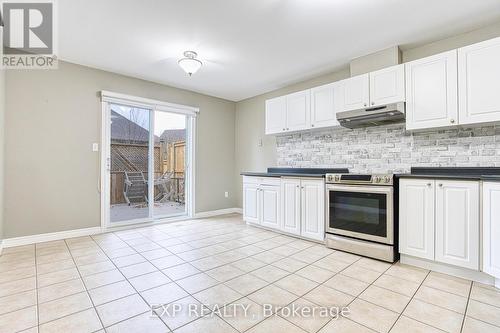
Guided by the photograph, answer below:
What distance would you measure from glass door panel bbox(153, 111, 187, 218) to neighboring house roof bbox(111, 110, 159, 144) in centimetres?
27

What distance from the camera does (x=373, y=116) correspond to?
2.92 meters

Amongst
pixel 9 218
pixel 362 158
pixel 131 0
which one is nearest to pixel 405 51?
pixel 362 158

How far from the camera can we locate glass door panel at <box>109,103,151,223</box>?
3.99 m

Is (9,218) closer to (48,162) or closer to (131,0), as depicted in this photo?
(48,162)

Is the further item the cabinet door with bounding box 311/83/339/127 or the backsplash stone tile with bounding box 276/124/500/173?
the cabinet door with bounding box 311/83/339/127

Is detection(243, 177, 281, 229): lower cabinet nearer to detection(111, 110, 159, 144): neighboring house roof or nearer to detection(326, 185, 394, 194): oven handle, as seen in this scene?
detection(326, 185, 394, 194): oven handle

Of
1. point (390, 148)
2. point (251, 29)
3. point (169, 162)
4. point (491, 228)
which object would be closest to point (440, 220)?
point (491, 228)

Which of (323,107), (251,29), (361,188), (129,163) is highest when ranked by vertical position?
(251,29)

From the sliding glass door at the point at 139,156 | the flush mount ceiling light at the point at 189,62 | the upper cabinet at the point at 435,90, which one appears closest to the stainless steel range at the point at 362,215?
the upper cabinet at the point at 435,90

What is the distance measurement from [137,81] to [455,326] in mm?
4823

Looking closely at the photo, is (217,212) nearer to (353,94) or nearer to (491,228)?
(353,94)

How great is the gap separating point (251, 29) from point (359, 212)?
2.40 metres

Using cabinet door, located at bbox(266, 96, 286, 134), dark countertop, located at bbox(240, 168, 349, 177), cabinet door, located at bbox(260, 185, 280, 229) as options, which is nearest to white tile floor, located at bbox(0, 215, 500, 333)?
cabinet door, located at bbox(260, 185, 280, 229)

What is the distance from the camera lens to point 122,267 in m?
2.43
